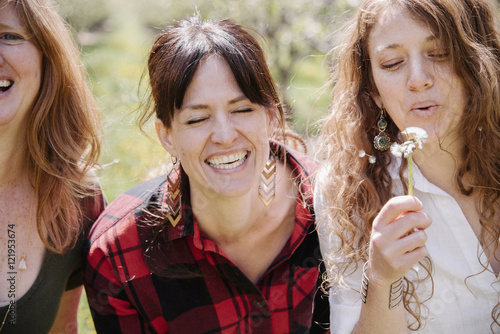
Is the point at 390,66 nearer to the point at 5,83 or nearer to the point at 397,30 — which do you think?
the point at 397,30

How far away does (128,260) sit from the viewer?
2711 mm

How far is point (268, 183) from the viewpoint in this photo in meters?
2.81

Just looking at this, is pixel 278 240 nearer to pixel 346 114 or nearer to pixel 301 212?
pixel 301 212

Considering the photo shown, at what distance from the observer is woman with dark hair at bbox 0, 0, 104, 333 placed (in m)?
2.60

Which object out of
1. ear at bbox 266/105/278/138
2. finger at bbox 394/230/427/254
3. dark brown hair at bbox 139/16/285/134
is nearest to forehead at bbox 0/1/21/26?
dark brown hair at bbox 139/16/285/134

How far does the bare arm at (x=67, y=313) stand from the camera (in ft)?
10.2

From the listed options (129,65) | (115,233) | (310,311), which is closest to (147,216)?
(115,233)

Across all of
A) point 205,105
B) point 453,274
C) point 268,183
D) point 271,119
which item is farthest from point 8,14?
point 453,274

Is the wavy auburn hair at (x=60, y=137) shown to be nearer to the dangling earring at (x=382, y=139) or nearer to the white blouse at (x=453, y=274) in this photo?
the dangling earring at (x=382, y=139)

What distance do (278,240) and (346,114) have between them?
2.39 ft

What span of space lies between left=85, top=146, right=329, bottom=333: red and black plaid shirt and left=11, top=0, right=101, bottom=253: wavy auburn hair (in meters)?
0.22

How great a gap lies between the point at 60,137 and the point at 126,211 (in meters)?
0.49

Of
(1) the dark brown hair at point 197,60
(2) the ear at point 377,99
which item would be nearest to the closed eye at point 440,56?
(2) the ear at point 377,99

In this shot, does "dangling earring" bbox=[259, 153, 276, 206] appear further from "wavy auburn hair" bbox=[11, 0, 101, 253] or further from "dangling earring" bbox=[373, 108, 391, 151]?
"wavy auburn hair" bbox=[11, 0, 101, 253]
